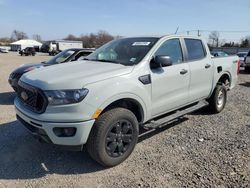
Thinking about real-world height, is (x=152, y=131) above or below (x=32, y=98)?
below

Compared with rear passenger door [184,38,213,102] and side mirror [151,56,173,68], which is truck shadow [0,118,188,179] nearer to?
side mirror [151,56,173,68]

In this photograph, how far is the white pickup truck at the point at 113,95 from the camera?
332 cm

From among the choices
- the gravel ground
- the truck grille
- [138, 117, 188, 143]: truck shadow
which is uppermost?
the truck grille

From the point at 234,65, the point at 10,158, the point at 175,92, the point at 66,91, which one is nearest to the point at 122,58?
the point at 175,92

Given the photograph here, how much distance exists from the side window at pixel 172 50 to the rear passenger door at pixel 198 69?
0.79 feet

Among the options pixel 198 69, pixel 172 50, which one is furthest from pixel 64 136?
pixel 198 69

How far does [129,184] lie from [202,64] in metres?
3.10

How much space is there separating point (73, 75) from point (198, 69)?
2.73 m

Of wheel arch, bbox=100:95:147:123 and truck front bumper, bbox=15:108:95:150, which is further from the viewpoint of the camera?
wheel arch, bbox=100:95:147:123

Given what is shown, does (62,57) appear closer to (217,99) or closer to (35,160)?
(217,99)

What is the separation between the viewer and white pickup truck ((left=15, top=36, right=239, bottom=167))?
10.9ft

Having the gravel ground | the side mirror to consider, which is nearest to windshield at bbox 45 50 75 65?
the gravel ground

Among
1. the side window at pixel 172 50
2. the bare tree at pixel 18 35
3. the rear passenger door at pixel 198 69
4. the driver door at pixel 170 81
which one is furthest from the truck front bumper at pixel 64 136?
the bare tree at pixel 18 35

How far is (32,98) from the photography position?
361 cm
